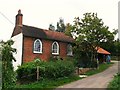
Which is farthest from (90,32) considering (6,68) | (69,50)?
(6,68)

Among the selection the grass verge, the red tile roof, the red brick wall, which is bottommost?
the grass verge

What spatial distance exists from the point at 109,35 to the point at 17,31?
12875 millimetres

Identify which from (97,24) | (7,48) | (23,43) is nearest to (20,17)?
(23,43)

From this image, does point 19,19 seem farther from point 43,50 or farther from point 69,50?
point 69,50

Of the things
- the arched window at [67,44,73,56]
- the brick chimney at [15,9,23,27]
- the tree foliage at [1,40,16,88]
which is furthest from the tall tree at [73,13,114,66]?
the tree foliage at [1,40,16,88]

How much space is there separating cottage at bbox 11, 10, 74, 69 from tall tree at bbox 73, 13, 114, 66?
2.51m

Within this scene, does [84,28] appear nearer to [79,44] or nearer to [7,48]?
[79,44]

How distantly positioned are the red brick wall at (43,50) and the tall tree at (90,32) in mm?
2420

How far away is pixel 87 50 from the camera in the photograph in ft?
116

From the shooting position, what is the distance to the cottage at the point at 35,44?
30000 mm

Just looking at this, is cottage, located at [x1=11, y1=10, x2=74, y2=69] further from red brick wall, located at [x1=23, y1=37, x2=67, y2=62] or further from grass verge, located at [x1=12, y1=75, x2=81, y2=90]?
grass verge, located at [x1=12, y1=75, x2=81, y2=90]

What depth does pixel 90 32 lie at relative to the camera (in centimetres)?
3297

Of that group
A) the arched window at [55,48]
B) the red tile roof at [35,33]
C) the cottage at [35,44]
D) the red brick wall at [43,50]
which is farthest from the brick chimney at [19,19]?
the arched window at [55,48]

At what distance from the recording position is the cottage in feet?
98.4
